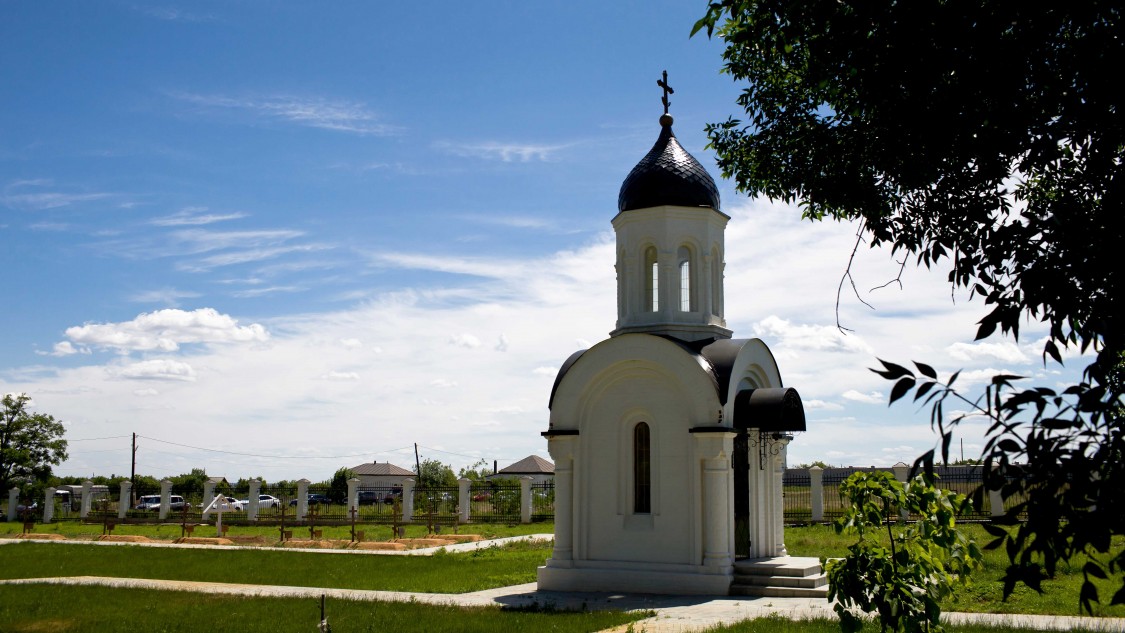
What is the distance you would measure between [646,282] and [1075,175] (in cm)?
1058

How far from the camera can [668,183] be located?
659 inches

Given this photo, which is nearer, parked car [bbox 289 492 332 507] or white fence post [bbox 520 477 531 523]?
white fence post [bbox 520 477 531 523]

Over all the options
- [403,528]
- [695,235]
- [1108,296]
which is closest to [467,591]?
[695,235]

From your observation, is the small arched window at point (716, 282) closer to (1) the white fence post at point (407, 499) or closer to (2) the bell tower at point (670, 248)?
(2) the bell tower at point (670, 248)

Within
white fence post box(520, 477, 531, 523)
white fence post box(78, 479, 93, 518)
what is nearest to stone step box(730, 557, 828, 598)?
white fence post box(520, 477, 531, 523)

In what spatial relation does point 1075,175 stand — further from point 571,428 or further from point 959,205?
point 571,428

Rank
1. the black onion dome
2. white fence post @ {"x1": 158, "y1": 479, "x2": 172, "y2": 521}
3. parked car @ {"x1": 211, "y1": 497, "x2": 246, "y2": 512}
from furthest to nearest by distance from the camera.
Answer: white fence post @ {"x1": 158, "y1": 479, "x2": 172, "y2": 521}
parked car @ {"x1": 211, "y1": 497, "x2": 246, "y2": 512}
the black onion dome

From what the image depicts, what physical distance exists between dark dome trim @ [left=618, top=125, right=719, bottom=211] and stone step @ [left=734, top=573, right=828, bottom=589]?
6.52 metres

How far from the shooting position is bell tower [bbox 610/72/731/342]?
16.6 metres

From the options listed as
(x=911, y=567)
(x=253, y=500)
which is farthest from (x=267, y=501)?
(x=911, y=567)

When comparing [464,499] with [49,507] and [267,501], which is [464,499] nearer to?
[267,501]

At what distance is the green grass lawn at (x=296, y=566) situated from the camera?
17125 mm

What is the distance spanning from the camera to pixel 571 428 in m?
15.9

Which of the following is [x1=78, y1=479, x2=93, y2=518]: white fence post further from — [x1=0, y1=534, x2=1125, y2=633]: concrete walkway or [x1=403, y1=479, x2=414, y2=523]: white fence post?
[x1=0, y1=534, x2=1125, y2=633]: concrete walkway
